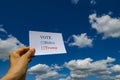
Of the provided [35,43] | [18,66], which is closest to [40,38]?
[35,43]

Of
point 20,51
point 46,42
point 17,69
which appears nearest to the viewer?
point 17,69

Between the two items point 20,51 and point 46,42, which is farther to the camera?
point 46,42

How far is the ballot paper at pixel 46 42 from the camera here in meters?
4.70

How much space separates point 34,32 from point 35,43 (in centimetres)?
23

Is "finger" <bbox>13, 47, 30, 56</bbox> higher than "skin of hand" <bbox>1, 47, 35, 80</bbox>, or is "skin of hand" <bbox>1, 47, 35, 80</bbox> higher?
"finger" <bbox>13, 47, 30, 56</bbox>

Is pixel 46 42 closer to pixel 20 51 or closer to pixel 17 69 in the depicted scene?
pixel 20 51

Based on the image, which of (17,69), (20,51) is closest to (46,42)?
(20,51)

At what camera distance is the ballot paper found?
4.70m

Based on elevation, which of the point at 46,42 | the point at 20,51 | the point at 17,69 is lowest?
the point at 17,69

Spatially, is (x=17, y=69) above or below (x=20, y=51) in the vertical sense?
below

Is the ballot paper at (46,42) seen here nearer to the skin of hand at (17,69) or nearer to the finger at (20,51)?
the finger at (20,51)

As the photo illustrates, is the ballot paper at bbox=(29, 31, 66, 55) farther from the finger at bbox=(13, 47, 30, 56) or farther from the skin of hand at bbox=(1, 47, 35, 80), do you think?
the skin of hand at bbox=(1, 47, 35, 80)

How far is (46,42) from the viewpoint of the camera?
197 inches

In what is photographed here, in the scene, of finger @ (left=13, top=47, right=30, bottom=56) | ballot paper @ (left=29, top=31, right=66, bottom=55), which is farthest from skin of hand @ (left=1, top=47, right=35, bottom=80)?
ballot paper @ (left=29, top=31, right=66, bottom=55)
